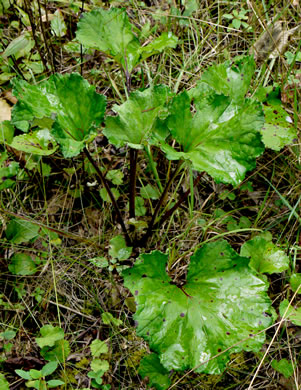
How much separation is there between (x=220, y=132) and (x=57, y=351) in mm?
1124

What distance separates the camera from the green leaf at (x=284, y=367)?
1.54m

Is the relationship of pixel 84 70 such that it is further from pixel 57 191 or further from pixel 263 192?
pixel 263 192

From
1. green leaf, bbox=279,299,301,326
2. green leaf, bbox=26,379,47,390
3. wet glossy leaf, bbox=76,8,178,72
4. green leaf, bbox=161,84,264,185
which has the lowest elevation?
green leaf, bbox=279,299,301,326

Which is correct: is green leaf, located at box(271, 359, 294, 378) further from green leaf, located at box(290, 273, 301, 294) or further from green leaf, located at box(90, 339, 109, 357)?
green leaf, located at box(90, 339, 109, 357)

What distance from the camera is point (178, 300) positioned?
1.36 m

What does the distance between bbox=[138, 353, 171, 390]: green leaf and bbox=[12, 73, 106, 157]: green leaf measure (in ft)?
2.97

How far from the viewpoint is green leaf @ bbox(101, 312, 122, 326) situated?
5.27 ft

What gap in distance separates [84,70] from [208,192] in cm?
104

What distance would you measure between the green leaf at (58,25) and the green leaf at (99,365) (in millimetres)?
1699

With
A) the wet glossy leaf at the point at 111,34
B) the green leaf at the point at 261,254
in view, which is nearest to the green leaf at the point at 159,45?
the wet glossy leaf at the point at 111,34

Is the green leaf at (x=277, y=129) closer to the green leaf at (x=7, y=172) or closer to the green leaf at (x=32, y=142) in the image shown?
the green leaf at (x=32, y=142)

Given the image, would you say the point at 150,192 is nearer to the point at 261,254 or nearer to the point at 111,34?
the point at 261,254

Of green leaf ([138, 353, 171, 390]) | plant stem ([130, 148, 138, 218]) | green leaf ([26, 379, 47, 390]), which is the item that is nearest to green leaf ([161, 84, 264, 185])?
plant stem ([130, 148, 138, 218])

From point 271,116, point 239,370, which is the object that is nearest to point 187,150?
point 271,116
